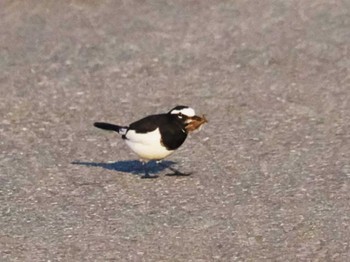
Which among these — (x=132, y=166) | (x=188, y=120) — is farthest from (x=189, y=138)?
(x=188, y=120)

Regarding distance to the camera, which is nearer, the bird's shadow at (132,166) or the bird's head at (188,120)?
the bird's head at (188,120)

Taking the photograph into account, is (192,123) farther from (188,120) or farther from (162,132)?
(162,132)

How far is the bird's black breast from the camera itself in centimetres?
837

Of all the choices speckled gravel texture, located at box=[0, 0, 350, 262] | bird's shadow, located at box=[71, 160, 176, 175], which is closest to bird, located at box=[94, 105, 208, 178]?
speckled gravel texture, located at box=[0, 0, 350, 262]

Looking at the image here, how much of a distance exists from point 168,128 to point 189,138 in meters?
1.48

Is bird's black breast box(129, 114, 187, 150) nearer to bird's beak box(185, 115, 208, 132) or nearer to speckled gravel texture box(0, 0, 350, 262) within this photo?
bird's beak box(185, 115, 208, 132)

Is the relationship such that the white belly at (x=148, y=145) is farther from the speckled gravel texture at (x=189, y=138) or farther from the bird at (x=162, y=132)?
the speckled gravel texture at (x=189, y=138)

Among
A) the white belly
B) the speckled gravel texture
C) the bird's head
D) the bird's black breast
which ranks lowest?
the speckled gravel texture

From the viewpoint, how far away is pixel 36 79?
39.9 ft

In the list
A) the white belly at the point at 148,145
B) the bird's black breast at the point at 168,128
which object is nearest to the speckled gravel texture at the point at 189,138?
the white belly at the point at 148,145

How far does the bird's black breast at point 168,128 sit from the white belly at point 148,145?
0.10ft

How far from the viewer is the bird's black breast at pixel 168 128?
8.37 metres

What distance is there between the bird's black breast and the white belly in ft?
0.10

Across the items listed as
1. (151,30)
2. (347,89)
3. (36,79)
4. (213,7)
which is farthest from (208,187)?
(213,7)
